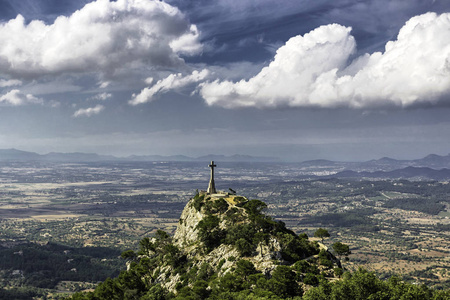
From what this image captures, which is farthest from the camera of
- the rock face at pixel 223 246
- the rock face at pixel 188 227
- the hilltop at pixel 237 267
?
the rock face at pixel 188 227

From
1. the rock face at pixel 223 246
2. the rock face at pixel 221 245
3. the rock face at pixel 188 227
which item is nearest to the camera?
the rock face at pixel 221 245

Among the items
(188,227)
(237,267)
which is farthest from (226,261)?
(188,227)

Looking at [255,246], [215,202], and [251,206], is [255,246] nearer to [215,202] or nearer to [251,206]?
[251,206]

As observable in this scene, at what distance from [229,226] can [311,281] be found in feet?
85.9

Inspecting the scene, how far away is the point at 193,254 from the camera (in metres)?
85.4

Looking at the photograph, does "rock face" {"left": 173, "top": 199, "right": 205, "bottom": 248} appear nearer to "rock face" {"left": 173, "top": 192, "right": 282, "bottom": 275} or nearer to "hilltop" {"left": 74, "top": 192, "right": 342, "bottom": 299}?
"rock face" {"left": 173, "top": 192, "right": 282, "bottom": 275}

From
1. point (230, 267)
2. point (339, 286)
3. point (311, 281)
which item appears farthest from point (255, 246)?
point (339, 286)

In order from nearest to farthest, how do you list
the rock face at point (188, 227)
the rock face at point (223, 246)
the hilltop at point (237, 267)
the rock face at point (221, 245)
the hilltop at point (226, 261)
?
the hilltop at point (237, 267)
the hilltop at point (226, 261)
the rock face at point (221, 245)
the rock face at point (223, 246)
the rock face at point (188, 227)

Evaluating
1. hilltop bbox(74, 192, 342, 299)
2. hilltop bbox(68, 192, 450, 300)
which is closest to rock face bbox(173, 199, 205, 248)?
hilltop bbox(68, 192, 450, 300)

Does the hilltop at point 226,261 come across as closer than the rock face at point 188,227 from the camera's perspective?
Yes

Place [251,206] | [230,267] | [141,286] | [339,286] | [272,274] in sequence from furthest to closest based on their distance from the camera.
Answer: [251,206]
[141,286]
[230,267]
[272,274]
[339,286]

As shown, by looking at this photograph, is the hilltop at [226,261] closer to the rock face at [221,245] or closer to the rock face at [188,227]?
the rock face at [221,245]

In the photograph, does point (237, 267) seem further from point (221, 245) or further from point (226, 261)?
point (221, 245)

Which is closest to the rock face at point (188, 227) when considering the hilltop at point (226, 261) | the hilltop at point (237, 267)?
the hilltop at point (237, 267)
